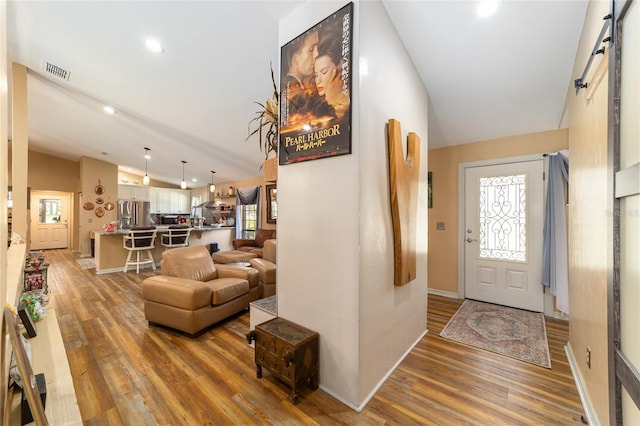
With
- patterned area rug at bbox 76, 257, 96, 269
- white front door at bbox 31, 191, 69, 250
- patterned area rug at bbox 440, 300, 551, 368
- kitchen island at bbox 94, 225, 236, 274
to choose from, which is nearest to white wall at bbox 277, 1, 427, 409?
patterned area rug at bbox 440, 300, 551, 368

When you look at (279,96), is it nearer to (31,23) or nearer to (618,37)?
(618,37)

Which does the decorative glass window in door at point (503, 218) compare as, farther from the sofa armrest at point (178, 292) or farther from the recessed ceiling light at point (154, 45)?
the recessed ceiling light at point (154, 45)

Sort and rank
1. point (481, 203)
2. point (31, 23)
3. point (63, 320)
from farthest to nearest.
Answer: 1. point (481, 203)
2. point (63, 320)
3. point (31, 23)

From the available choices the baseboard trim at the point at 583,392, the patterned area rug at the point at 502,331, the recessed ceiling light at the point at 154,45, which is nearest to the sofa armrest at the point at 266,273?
the patterned area rug at the point at 502,331

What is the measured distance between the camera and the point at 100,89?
3.70 metres

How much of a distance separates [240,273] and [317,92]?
2555mm

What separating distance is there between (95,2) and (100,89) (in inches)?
77.6

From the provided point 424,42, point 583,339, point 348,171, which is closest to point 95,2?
point 348,171

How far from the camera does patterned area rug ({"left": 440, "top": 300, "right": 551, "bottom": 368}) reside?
2.34m

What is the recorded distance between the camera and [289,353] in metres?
1.62

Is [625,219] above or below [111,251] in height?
above

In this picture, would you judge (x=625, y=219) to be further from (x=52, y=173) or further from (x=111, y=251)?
(x=52, y=173)

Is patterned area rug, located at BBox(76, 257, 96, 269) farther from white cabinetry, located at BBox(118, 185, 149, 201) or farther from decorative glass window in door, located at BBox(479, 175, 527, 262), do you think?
decorative glass window in door, located at BBox(479, 175, 527, 262)

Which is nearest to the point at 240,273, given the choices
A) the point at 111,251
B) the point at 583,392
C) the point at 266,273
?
the point at 266,273
